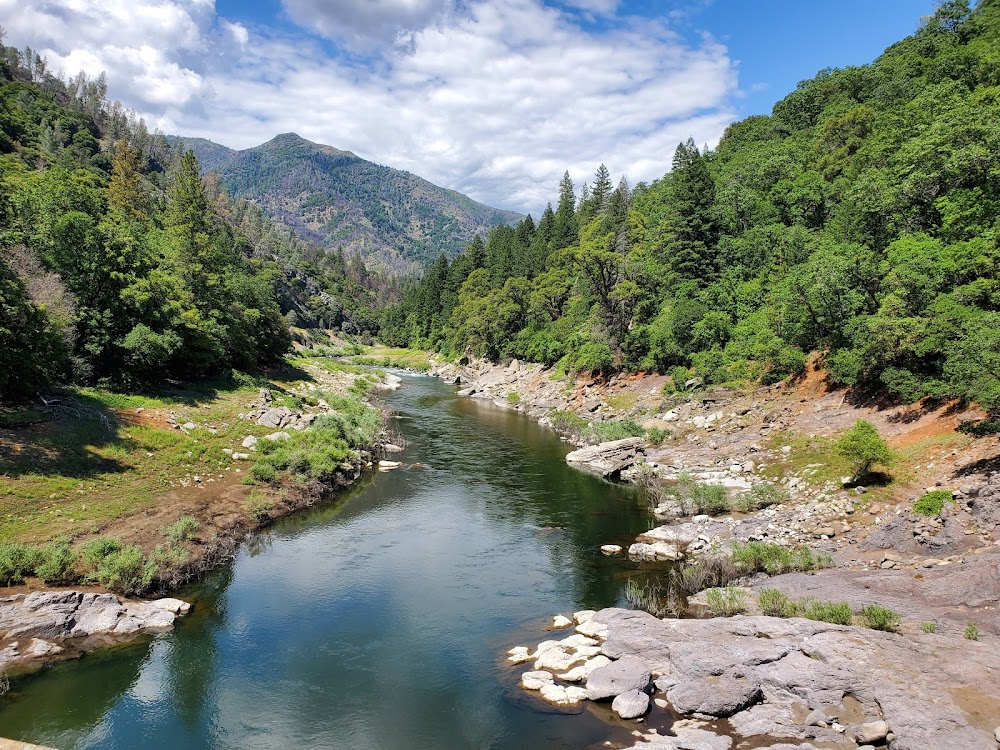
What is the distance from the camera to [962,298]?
Result: 91.5 ft

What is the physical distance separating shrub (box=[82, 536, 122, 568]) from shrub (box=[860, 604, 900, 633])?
85.3ft

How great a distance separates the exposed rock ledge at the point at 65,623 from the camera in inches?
658

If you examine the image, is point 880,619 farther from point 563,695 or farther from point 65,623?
point 65,623

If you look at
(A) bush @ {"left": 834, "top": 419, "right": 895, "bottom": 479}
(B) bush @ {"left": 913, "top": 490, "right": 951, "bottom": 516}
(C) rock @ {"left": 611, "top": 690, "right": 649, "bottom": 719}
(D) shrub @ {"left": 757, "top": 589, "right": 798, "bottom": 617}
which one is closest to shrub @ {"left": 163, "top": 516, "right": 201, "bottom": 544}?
(C) rock @ {"left": 611, "top": 690, "right": 649, "bottom": 719}

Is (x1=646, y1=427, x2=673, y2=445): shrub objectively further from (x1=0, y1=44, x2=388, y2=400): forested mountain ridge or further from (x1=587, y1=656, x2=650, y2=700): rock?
(x1=0, y1=44, x2=388, y2=400): forested mountain ridge

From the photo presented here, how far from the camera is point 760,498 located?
28.1 m

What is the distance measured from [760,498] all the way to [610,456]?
1251 centimetres

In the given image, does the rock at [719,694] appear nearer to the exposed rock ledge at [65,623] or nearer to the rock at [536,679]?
the rock at [536,679]

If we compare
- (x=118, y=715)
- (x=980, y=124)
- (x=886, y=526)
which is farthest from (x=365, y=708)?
(x=980, y=124)

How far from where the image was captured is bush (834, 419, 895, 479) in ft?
81.1

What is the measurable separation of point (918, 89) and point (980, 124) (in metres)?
30.0

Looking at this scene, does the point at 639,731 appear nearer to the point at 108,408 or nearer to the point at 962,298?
the point at 962,298

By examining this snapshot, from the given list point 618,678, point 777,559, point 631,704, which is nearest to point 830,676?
point 631,704

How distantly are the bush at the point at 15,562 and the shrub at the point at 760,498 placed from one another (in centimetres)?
2999
